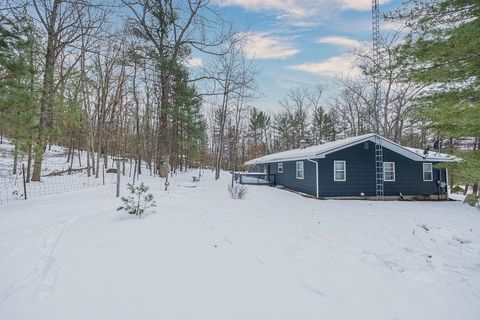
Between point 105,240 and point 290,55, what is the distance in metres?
15.6

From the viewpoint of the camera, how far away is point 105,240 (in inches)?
179

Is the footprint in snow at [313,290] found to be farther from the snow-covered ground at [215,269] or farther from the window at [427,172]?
the window at [427,172]

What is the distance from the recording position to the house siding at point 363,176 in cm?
1440

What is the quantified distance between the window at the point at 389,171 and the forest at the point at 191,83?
304 cm

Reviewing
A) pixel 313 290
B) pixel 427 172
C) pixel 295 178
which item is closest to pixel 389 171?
pixel 427 172

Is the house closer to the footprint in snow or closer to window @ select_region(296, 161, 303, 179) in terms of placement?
window @ select_region(296, 161, 303, 179)

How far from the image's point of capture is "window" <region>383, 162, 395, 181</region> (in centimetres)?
1508

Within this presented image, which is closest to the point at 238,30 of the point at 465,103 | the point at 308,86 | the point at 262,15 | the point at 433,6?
the point at 262,15

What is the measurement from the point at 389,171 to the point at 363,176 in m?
1.73

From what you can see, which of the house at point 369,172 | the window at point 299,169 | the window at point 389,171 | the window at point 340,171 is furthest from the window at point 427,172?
the window at point 299,169

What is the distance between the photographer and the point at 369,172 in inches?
582

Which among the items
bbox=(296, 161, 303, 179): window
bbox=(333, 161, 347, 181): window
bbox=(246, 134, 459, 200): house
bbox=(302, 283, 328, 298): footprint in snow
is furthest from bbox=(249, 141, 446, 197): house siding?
bbox=(302, 283, 328, 298): footprint in snow

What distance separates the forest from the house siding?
7.87 feet

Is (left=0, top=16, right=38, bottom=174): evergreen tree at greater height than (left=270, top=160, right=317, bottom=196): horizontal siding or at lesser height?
greater
